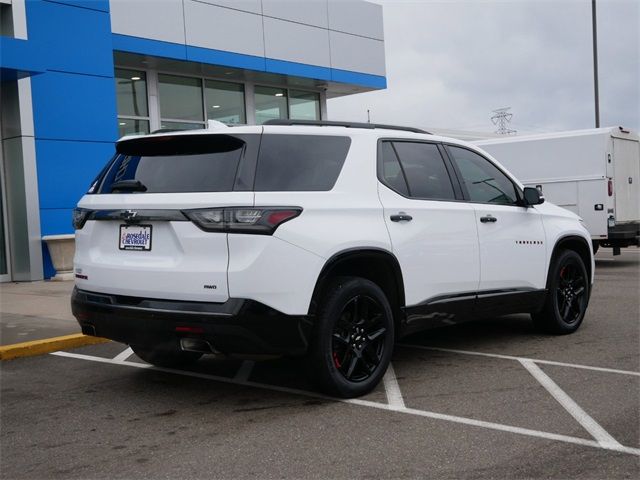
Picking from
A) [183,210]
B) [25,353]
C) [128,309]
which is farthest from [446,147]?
[25,353]

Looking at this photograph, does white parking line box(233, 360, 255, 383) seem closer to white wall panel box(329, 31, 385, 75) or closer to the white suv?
the white suv

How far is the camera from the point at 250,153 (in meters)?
4.76

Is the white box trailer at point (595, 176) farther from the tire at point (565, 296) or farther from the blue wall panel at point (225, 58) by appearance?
the tire at point (565, 296)

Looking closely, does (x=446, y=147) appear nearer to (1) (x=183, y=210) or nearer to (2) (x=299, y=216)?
(2) (x=299, y=216)

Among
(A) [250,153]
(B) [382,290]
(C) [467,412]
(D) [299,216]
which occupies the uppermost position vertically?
(A) [250,153]

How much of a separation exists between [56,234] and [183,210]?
1003cm

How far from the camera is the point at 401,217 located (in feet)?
17.7

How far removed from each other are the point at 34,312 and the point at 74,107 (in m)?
6.05

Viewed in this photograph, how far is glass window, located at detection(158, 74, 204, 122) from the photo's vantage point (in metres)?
18.2

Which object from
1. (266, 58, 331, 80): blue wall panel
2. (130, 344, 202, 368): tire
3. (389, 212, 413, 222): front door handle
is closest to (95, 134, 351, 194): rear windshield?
(389, 212, 413, 222): front door handle

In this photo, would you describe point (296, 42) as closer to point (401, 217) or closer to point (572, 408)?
point (401, 217)

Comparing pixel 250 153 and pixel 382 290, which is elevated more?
pixel 250 153

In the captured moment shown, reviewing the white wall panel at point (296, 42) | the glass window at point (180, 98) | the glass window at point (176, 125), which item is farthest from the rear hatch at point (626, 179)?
the glass window at point (180, 98)

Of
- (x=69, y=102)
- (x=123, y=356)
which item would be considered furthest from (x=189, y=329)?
(x=69, y=102)
